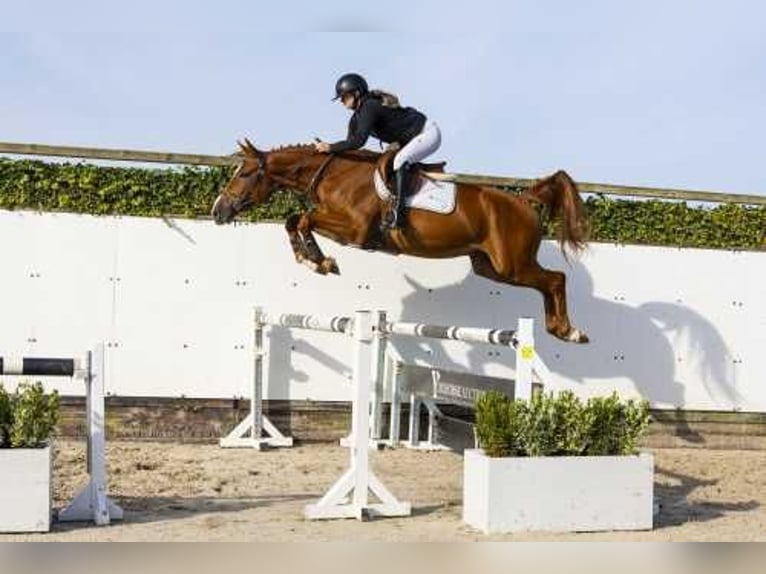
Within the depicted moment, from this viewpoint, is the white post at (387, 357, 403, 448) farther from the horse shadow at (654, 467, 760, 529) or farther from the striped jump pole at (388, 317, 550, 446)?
the horse shadow at (654, 467, 760, 529)

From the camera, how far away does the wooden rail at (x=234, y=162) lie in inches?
342

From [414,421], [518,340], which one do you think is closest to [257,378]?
[414,421]

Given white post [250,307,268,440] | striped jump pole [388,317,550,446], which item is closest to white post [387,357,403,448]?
white post [250,307,268,440]

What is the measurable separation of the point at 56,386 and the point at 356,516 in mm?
3604

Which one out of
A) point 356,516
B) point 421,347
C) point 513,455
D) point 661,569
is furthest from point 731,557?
point 421,347

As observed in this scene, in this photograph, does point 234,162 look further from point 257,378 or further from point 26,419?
point 26,419

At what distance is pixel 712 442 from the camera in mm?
9773

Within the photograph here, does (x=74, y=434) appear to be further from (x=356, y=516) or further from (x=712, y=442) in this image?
(x=712, y=442)

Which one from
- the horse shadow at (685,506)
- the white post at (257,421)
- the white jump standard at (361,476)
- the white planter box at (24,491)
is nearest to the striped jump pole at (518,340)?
the white jump standard at (361,476)

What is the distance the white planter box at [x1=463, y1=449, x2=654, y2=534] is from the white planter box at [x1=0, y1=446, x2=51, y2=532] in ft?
7.06

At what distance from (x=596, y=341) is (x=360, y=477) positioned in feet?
13.4

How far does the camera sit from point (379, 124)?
7.52 meters

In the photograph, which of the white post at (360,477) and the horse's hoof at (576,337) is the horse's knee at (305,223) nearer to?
Result: the white post at (360,477)

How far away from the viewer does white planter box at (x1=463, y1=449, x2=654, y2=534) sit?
564cm
